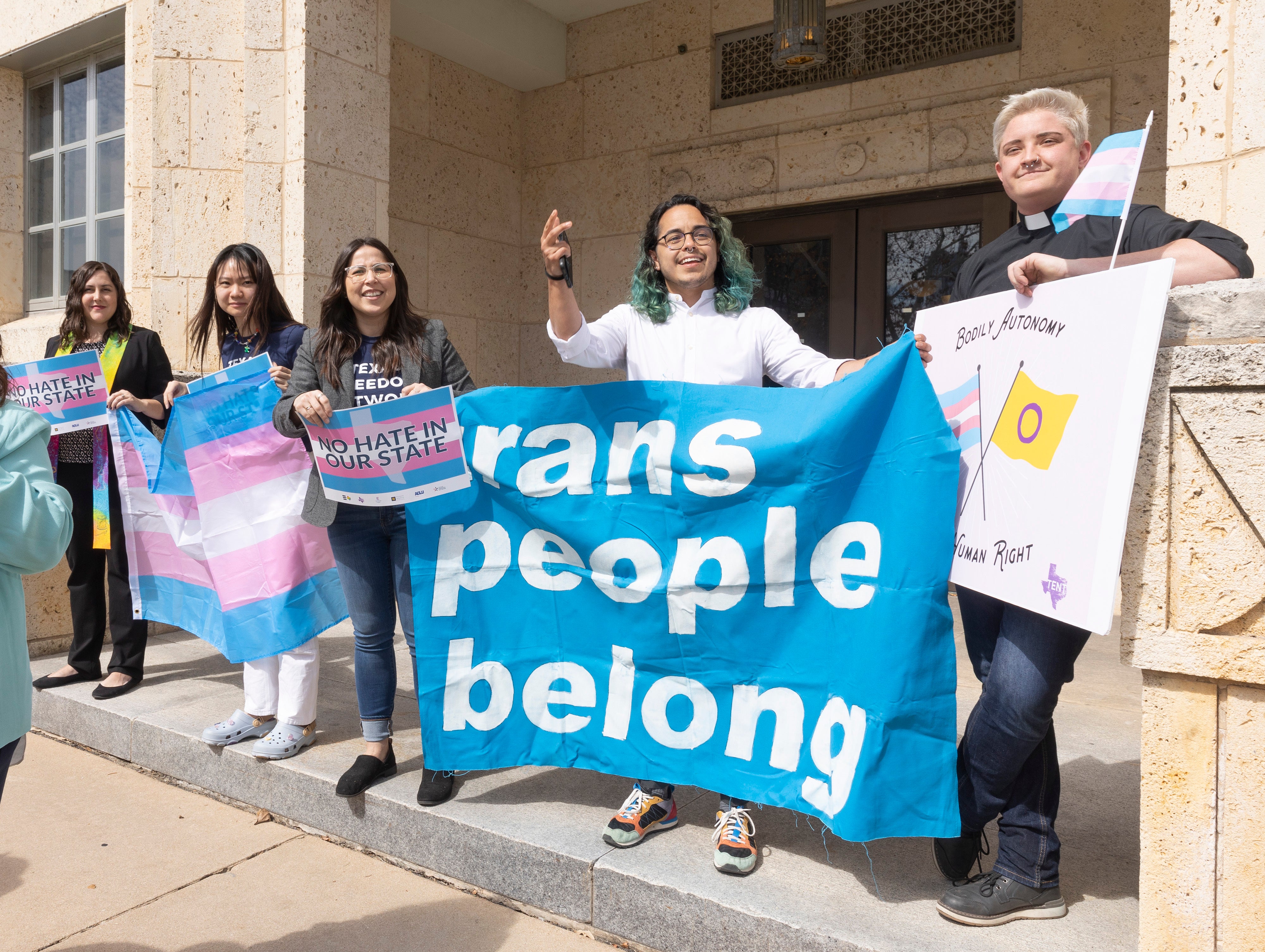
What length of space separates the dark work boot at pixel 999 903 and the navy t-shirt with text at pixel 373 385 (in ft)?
7.06

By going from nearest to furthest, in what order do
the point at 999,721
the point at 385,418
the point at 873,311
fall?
Answer: the point at 999,721
the point at 385,418
the point at 873,311

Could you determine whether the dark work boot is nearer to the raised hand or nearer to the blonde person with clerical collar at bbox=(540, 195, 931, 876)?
the blonde person with clerical collar at bbox=(540, 195, 931, 876)

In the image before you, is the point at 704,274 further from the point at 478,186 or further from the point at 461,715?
the point at 478,186

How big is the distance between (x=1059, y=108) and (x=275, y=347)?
2.95 m

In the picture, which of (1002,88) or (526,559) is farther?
(1002,88)

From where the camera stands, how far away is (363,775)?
10.2ft

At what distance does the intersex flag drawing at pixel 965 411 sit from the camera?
7.69 ft

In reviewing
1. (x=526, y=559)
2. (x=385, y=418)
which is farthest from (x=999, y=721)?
(x=385, y=418)

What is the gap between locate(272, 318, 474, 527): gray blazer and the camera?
3.05 meters

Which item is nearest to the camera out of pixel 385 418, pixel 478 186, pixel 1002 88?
pixel 385 418

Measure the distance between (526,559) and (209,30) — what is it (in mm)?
4574

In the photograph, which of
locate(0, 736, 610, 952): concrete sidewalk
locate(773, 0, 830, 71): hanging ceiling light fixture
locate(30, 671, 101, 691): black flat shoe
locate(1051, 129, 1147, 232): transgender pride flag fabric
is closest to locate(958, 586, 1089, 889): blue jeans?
locate(1051, 129, 1147, 232): transgender pride flag fabric

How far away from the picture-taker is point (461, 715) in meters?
2.97

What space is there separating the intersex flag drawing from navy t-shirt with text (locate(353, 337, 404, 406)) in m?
1.69
